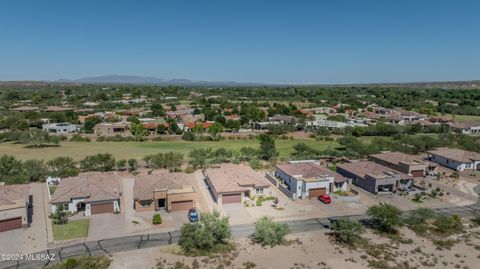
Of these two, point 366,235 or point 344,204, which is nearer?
point 366,235

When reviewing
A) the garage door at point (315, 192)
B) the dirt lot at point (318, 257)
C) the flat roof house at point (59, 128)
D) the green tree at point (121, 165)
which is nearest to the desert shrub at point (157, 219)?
the dirt lot at point (318, 257)

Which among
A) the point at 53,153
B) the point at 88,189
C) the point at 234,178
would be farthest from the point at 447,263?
the point at 53,153

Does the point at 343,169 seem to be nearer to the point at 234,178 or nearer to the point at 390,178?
the point at 390,178

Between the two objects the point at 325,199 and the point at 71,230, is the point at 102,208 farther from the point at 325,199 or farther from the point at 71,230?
the point at 325,199

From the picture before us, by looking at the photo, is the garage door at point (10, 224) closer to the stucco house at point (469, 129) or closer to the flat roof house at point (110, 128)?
the flat roof house at point (110, 128)

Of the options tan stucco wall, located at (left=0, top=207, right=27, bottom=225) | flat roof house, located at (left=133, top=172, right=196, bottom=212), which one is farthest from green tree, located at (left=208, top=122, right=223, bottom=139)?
tan stucco wall, located at (left=0, top=207, right=27, bottom=225)

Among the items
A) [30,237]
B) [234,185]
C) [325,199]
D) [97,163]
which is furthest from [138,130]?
[325,199]

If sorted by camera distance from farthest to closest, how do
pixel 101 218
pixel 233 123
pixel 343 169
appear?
pixel 233 123
pixel 343 169
pixel 101 218
